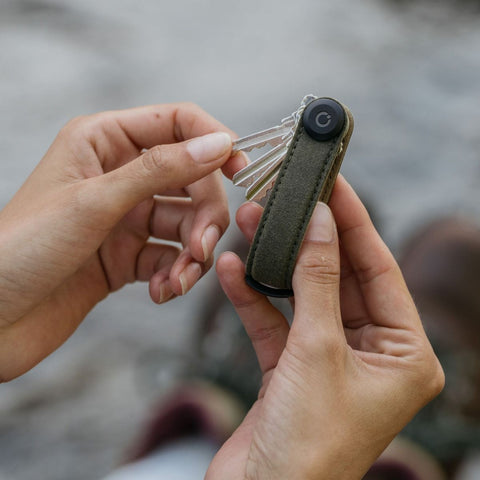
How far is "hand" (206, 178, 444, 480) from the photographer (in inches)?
30.5

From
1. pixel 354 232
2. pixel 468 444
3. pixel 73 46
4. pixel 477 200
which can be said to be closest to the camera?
pixel 354 232

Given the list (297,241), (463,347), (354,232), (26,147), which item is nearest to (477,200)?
(463,347)

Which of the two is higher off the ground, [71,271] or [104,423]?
[71,271]

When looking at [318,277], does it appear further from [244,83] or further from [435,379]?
[244,83]

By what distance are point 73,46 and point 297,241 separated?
5.42 ft

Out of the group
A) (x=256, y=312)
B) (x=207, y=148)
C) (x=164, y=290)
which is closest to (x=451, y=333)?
(x=256, y=312)

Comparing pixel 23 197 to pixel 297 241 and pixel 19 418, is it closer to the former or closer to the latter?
pixel 297 241

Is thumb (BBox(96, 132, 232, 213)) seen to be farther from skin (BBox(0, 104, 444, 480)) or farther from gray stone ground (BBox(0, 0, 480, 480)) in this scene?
gray stone ground (BBox(0, 0, 480, 480))

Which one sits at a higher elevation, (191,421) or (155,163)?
(155,163)

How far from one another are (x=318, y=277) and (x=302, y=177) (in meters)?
0.15

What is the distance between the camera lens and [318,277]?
0.79 metres

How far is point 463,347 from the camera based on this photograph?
1454 mm

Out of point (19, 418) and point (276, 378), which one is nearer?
point (276, 378)

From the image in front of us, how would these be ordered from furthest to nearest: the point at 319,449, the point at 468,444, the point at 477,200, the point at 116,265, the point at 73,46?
the point at 73,46, the point at 477,200, the point at 468,444, the point at 116,265, the point at 319,449
